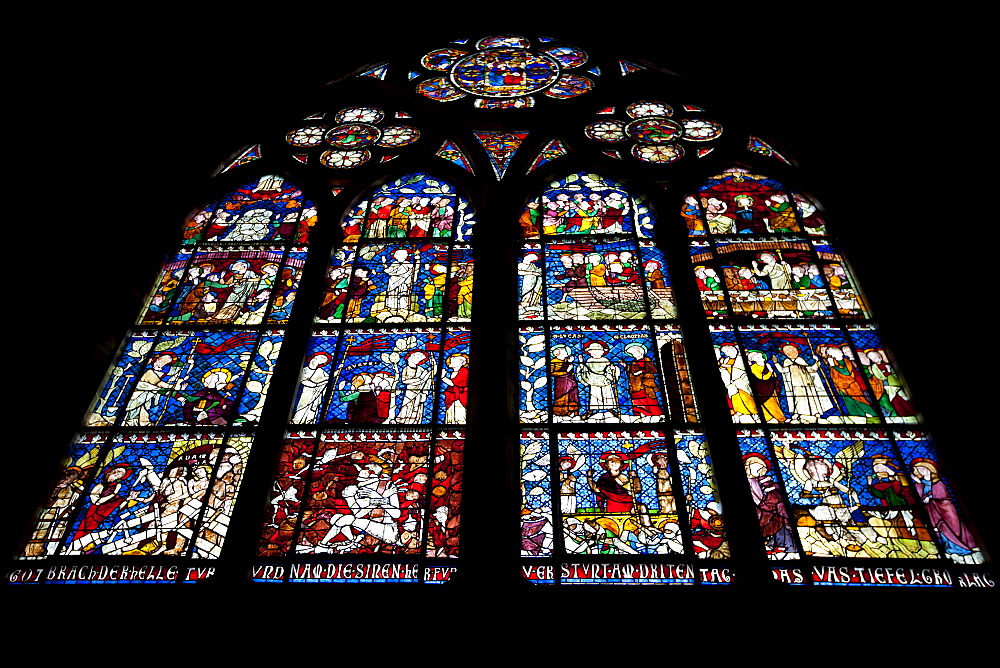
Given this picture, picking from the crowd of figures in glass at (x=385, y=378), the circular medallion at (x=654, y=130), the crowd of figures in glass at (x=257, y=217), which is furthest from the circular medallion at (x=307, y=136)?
the circular medallion at (x=654, y=130)

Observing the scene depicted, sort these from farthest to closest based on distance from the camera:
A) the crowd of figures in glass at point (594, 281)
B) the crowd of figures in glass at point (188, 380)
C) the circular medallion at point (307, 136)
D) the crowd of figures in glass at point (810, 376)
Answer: the circular medallion at point (307, 136)
the crowd of figures in glass at point (594, 281)
the crowd of figures in glass at point (188, 380)
the crowd of figures in glass at point (810, 376)

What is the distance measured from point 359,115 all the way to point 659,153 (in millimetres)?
2107

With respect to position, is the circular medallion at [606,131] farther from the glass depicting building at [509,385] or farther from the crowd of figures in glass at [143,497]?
the crowd of figures in glass at [143,497]

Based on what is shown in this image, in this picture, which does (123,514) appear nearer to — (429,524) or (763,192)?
(429,524)

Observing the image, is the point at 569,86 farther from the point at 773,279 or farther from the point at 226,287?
the point at 226,287

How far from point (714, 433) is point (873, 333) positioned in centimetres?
117

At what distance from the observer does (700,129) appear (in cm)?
551

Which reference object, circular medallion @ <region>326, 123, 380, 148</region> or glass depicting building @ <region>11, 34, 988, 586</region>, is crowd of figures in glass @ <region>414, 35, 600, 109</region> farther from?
circular medallion @ <region>326, 123, 380, 148</region>

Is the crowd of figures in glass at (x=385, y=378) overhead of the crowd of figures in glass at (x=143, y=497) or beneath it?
overhead

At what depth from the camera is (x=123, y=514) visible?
343 cm

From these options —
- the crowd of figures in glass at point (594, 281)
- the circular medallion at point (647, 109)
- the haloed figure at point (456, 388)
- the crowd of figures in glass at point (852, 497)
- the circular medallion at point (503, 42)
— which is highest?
the circular medallion at point (503, 42)

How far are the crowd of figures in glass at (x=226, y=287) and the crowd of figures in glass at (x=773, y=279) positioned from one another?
223cm

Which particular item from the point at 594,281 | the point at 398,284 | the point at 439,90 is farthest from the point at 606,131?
→ the point at 398,284

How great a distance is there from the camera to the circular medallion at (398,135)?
215 inches
